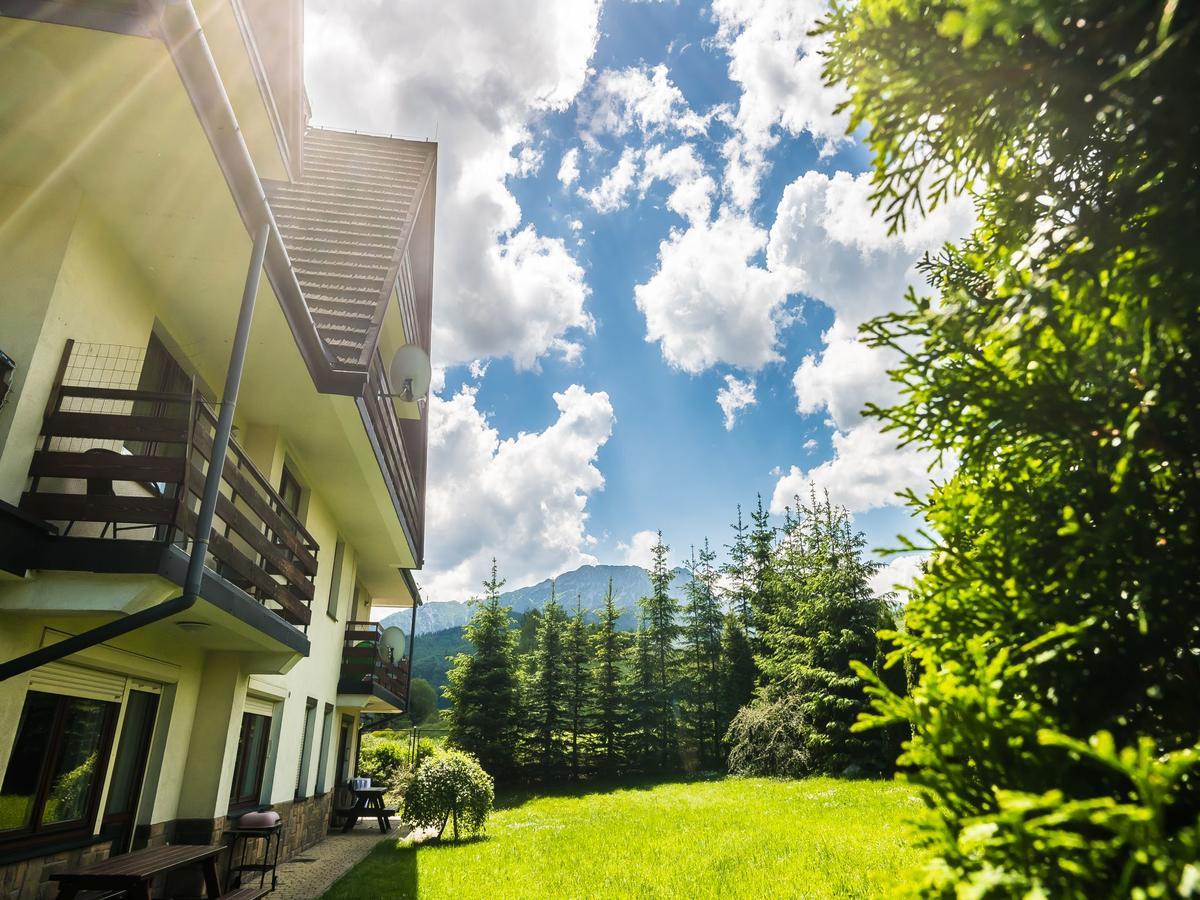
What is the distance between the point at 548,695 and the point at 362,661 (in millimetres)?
20987

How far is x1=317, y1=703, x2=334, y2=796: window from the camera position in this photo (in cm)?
1482

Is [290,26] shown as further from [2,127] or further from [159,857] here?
[159,857]

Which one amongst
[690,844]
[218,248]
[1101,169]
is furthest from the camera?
[690,844]

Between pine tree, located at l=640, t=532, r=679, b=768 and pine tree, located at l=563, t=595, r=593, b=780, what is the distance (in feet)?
12.6

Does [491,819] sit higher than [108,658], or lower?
lower

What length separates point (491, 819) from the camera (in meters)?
19.5

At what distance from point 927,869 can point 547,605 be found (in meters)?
37.3

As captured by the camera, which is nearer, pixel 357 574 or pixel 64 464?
pixel 64 464

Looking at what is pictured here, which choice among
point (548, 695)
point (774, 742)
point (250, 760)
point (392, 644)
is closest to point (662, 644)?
point (548, 695)

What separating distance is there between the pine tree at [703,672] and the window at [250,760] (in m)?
30.0

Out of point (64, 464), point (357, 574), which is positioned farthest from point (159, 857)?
point (357, 574)

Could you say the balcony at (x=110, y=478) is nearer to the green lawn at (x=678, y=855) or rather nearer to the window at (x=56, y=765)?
the window at (x=56, y=765)

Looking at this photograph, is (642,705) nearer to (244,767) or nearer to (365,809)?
(365,809)

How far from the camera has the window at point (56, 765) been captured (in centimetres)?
547
